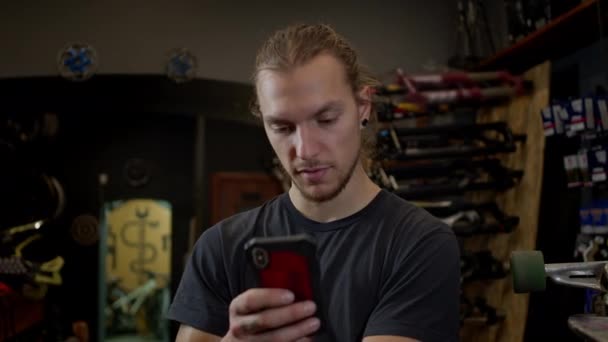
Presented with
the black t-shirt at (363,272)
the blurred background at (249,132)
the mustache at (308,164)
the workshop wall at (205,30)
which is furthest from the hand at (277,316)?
the workshop wall at (205,30)

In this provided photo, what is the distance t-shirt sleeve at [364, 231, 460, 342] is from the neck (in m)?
0.17

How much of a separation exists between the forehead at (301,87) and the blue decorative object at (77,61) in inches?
149

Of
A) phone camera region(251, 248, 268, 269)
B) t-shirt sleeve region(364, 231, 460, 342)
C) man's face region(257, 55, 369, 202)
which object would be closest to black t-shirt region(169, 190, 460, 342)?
t-shirt sleeve region(364, 231, 460, 342)

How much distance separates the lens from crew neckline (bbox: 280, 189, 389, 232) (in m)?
1.38

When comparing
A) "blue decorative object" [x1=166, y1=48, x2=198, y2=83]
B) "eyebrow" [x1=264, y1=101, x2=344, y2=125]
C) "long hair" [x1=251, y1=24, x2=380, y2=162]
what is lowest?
"eyebrow" [x1=264, y1=101, x2=344, y2=125]

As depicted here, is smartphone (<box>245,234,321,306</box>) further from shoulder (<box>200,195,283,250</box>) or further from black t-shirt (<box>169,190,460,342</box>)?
shoulder (<box>200,195,283,250</box>)

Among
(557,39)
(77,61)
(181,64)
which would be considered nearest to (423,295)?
(557,39)

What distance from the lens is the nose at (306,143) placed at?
1277mm

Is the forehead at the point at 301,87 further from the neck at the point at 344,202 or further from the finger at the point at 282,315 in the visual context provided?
the finger at the point at 282,315

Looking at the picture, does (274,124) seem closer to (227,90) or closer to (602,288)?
(602,288)

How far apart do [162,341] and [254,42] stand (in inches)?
172

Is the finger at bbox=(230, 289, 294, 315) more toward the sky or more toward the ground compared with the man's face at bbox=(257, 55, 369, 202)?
more toward the ground

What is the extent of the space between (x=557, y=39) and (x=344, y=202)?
7.74ft

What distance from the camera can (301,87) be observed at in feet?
4.20
